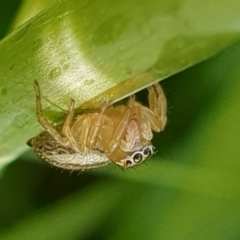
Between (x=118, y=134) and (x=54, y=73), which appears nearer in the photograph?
(x=54, y=73)

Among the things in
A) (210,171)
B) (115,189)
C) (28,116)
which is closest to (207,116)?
(210,171)

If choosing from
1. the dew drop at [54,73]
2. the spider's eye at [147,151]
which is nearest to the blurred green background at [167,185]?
the spider's eye at [147,151]

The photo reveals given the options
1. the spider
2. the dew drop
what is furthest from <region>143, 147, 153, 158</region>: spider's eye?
the dew drop

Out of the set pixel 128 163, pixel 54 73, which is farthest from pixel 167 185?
pixel 54 73

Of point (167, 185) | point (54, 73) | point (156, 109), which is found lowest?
point (167, 185)

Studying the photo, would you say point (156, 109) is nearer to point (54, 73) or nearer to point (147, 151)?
point (147, 151)

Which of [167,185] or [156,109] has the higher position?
[156,109]
